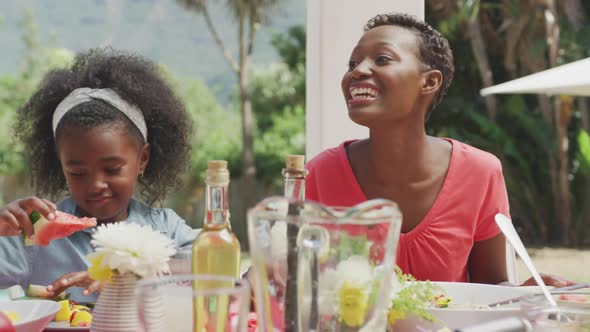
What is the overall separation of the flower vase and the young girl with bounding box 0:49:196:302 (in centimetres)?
70

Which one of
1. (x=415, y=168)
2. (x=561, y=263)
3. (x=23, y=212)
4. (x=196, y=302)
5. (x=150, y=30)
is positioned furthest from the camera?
(x=150, y=30)

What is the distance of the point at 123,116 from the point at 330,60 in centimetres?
68

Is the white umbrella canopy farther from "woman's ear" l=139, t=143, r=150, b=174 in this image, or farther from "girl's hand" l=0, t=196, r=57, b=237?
"girl's hand" l=0, t=196, r=57, b=237

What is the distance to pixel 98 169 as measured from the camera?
192cm

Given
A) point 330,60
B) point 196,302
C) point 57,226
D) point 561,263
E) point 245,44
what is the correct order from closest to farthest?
point 196,302
point 57,226
point 330,60
point 561,263
point 245,44

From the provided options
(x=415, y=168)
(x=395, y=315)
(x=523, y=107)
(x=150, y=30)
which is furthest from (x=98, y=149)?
(x=150, y=30)

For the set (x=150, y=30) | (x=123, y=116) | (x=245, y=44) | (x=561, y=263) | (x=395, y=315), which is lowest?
(x=561, y=263)

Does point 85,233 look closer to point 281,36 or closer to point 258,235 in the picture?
point 258,235

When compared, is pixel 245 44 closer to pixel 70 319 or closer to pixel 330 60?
pixel 330 60

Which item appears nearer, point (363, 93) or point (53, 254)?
point (363, 93)

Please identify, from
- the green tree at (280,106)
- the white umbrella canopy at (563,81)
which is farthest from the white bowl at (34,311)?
the green tree at (280,106)

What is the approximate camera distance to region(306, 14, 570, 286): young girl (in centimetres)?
179

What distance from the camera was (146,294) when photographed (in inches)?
32.7

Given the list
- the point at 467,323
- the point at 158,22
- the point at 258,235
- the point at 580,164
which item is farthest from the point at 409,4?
the point at 158,22
